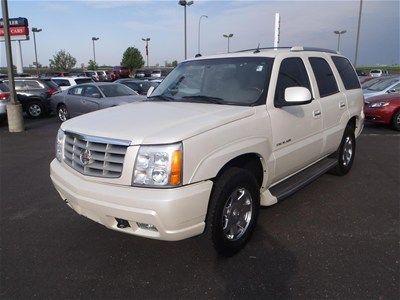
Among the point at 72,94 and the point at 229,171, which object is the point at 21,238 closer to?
the point at 229,171

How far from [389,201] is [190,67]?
313 centimetres

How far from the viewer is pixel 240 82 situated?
423 cm

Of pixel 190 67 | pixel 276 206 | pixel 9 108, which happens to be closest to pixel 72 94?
pixel 9 108

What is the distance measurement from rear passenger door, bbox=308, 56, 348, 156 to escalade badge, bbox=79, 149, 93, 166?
2954 mm

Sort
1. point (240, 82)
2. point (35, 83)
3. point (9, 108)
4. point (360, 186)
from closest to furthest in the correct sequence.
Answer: point (240, 82)
point (360, 186)
point (9, 108)
point (35, 83)

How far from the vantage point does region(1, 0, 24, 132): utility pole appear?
36.1ft

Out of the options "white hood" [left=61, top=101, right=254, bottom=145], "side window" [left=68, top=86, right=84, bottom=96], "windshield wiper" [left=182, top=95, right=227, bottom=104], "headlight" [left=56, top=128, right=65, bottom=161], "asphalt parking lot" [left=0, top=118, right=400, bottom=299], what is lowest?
"asphalt parking lot" [left=0, top=118, right=400, bottom=299]

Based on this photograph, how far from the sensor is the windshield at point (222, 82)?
4102 millimetres

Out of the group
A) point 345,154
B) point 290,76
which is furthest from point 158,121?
point 345,154

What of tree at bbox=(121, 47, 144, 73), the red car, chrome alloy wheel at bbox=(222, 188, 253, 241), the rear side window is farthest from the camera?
tree at bbox=(121, 47, 144, 73)

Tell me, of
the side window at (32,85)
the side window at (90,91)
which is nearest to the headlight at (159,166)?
the side window at (90,91)

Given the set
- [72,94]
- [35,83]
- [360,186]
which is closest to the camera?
[360,186]

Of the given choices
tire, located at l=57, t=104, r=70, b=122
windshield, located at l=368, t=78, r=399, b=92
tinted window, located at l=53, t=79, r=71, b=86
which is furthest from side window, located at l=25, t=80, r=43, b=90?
windshield, located at l=368, t=78, r=399, b=92

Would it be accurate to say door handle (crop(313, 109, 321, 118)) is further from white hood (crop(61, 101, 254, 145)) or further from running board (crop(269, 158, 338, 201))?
white hood (crop(61, 101, 254, 145))
